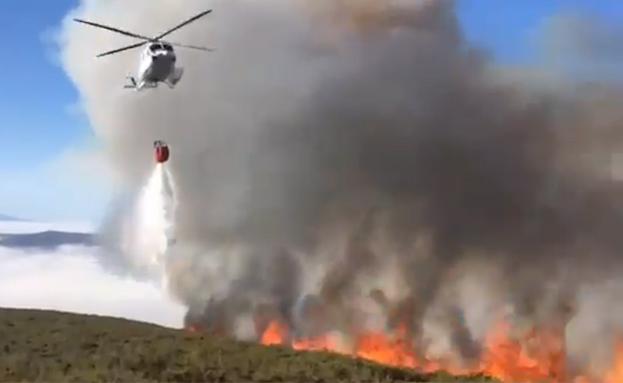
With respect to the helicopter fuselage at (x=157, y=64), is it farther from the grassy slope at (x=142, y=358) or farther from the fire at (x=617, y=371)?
the fire at (x=617, y=371)

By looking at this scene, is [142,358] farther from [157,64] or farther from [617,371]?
[617,371]

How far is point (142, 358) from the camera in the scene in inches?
2894

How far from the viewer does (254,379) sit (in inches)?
2739

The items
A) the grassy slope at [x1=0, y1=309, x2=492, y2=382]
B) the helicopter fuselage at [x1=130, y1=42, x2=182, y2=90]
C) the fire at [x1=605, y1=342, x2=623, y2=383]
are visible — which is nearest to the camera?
the grassy slope at [x1=0, y1=309, x2=492, y2=382]

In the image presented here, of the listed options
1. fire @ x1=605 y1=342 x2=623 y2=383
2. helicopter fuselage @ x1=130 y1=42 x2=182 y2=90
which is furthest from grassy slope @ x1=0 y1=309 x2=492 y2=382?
fire @ x1=605 y1=342 x2=623 y2=383

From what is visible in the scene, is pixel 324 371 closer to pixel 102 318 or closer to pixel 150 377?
pixel 150 377

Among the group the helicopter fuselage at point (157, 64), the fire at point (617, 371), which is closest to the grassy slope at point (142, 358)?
the helicopter fuselage at point (157, 64)

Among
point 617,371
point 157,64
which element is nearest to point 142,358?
point 157,64

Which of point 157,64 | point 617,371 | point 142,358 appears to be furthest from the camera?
point 617,371

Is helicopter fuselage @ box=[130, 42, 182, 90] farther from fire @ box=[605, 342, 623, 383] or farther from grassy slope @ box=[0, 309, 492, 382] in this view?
fire @ box=[605, 342, 623, 383]

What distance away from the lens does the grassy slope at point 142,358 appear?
68.6 meters

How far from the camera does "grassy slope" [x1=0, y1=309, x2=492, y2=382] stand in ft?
225

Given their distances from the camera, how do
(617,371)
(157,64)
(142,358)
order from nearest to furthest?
(142,358) → (157,64) → (617,371)

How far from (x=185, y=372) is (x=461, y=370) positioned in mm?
94631
